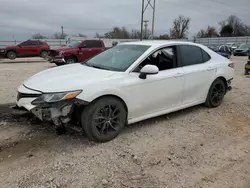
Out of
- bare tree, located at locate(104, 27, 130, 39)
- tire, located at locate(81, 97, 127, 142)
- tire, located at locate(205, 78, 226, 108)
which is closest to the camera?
tire, located at locate(81, 97, 127, 142)

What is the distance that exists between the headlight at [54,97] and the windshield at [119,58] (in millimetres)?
992

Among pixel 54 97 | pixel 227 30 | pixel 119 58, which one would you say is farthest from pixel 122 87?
pixel 227 30

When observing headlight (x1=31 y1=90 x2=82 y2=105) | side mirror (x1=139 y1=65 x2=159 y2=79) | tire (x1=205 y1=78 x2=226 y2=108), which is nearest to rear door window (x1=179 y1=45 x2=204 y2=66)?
tire (x1=205 y1=78 x2=226 y2=108)

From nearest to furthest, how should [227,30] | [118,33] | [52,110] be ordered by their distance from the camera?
1. [52,110]
2. [118,33]
3. [227,30]

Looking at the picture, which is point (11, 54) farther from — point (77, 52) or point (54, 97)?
point (54, 97)

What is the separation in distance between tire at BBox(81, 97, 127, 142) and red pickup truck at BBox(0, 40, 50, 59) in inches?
687

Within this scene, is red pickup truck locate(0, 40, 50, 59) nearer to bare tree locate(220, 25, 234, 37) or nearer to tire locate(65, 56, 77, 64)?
tire locate(65, 56, 77, 64)

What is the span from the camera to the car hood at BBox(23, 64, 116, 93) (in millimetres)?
3551

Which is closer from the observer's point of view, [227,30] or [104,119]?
[104,119]

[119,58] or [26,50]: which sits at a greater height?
[119,58]

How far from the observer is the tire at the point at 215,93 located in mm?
5508

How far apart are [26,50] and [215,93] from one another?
1718cm

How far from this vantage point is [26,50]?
1934cm

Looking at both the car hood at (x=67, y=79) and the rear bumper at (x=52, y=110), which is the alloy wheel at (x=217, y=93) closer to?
the car hood at (x=67, y=79)
